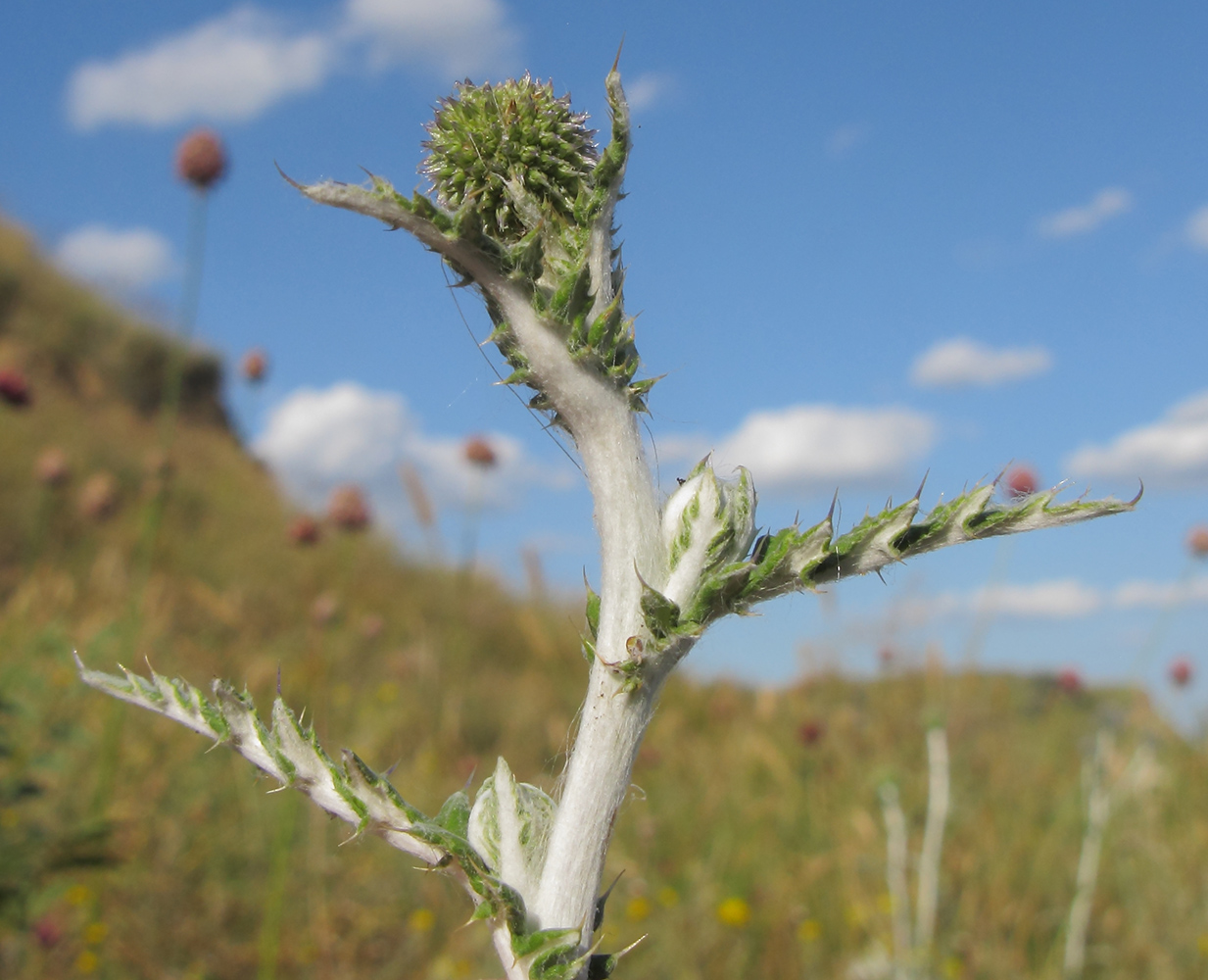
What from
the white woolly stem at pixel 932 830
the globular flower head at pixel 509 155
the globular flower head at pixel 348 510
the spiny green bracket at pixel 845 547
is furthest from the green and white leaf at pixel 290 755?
the globular flower head at pixel 348 510

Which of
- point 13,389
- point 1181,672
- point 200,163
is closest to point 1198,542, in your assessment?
point 1181,672

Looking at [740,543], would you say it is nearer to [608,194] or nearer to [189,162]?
[608,194]

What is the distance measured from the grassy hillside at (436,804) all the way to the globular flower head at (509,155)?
0.70 meters

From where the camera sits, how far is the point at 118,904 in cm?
405

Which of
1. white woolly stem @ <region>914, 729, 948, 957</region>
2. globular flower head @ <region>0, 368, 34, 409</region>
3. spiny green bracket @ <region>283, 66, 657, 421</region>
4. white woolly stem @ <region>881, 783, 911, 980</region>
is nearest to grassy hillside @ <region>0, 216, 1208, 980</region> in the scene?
white woolly stem @ <region>881, 783, 911, 980</region>

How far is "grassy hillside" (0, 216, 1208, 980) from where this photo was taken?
12.6 feet

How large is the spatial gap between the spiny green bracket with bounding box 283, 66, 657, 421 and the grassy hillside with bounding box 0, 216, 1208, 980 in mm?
569

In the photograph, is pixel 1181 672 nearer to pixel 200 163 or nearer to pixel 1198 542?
pixel 1198 542

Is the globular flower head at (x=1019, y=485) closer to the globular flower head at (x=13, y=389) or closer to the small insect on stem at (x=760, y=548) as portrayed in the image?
the small insect on stem at (x=760, y=548)

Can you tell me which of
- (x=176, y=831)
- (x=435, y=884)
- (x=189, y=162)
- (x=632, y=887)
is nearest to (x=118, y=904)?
(x=176, y=831)

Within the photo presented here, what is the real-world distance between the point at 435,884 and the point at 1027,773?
464cm

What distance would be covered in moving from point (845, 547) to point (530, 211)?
0.53 m

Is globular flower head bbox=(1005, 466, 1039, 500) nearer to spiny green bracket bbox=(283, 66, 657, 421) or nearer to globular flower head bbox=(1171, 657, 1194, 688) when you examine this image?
spiny green bracket bbox=(283, 66, 657, 421)

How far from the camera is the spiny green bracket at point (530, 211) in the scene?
1.00 meters
